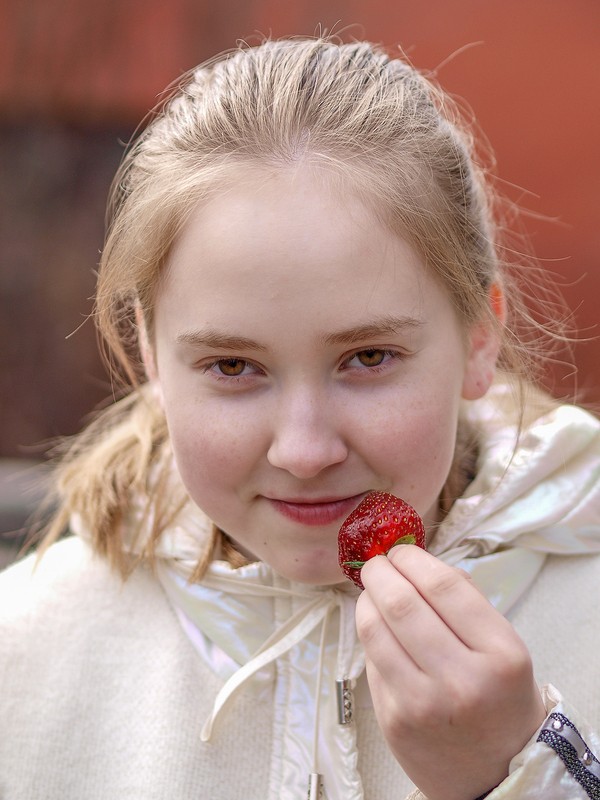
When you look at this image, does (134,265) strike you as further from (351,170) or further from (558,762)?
(558,762)

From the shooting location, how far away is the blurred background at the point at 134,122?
151 inches

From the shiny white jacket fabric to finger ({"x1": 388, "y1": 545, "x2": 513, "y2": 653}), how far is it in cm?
43

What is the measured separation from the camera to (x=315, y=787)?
1586mm

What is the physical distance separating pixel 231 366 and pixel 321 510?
0.25 meters

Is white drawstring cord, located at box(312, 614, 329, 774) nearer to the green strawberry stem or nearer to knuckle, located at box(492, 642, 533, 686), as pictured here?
the green strawberry stem

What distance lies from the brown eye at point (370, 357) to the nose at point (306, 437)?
89 millimetres

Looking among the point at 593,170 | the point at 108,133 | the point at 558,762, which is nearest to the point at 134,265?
the point at 558,762

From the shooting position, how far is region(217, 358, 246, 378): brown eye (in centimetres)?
151

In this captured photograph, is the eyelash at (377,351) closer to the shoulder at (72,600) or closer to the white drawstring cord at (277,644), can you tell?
the white drawstring cord at (277,644)

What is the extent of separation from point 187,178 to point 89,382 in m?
3.40

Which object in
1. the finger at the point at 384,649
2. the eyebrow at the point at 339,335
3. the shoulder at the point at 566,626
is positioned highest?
the eyebrow at the point at 339,335

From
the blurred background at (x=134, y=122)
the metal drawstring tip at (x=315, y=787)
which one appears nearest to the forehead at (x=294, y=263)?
the metal drawstring tip at (x=315, y=787)

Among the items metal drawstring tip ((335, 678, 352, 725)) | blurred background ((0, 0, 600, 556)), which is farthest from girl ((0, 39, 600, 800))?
blurred background ((0, 0, 600, 556))

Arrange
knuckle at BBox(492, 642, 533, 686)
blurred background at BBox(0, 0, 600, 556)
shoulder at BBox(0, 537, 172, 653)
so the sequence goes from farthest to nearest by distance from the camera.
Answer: blurred background at BBox(0, 0, 600, 556) → shoulder at BBox(0, 537, 172, 653) → knuckle at BBox(492, 642, 533, 686)
